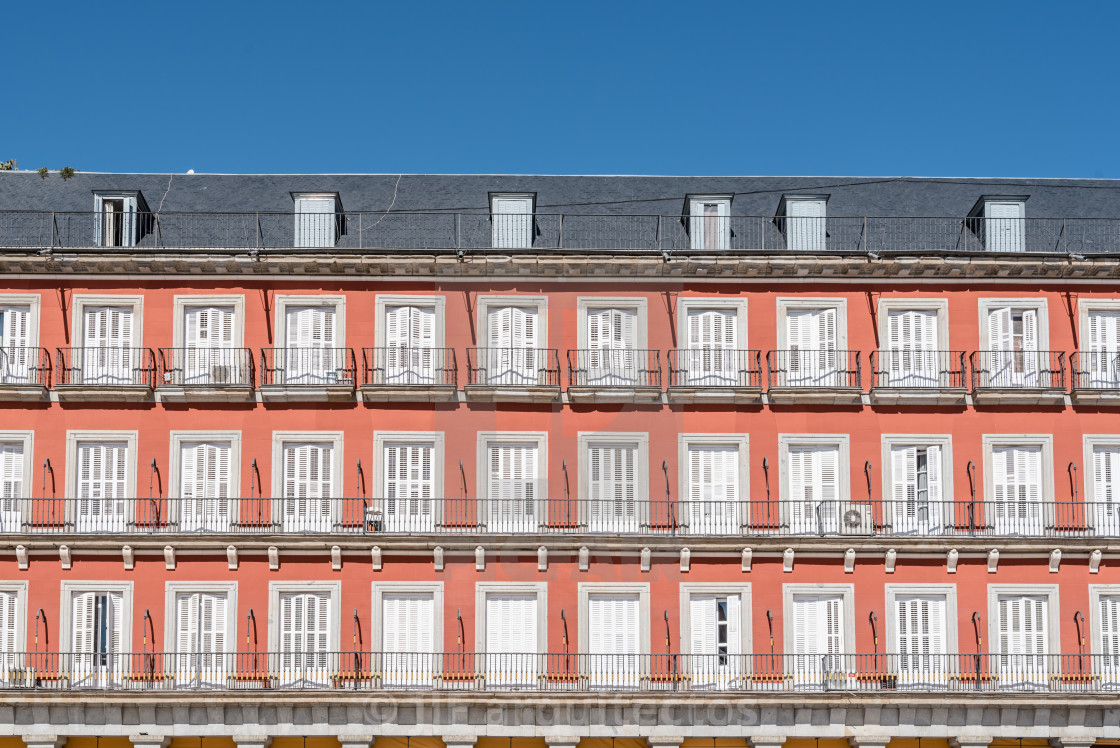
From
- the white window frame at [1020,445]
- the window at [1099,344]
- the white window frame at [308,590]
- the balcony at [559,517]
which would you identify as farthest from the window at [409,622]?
the window at [1099,344]

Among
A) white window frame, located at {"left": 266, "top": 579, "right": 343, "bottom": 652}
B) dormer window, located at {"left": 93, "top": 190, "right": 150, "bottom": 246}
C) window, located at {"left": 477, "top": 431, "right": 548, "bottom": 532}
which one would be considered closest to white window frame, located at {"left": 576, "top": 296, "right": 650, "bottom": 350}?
window, located at {"left": 477, "top": 431, "right": 548, "bottom": 532}

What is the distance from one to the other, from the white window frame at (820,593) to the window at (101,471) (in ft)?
54.9

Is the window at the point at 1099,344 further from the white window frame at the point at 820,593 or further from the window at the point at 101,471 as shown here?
the window at the point at 101,471

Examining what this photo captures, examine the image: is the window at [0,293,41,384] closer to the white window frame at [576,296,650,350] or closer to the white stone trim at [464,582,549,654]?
the white stone trim at [464,582,549,654]

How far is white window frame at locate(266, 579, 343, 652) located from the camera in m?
32.6

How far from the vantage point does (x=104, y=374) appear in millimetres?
33562

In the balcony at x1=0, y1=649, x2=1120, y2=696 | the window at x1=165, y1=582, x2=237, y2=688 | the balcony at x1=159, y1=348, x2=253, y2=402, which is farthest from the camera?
the balcony at x1=159, y1=348, x2=253, y2=402

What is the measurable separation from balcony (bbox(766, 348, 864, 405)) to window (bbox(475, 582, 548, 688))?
8011 mm

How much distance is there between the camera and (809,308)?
3416cm

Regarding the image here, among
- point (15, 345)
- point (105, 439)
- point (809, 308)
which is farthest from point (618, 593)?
point (15, 345)

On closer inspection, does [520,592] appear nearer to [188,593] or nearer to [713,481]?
[713,481]

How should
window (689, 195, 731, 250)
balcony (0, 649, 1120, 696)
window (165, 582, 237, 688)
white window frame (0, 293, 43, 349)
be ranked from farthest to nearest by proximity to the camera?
1. window (689, 195, 731, 250)
2. white window frame (0, 293, 43, 349)
3. window (165, 582, 237, 688)
4. balcony (0, 649, 1120, 696)

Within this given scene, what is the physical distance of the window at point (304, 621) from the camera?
3241 centimetres

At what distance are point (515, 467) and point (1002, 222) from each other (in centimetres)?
1491
